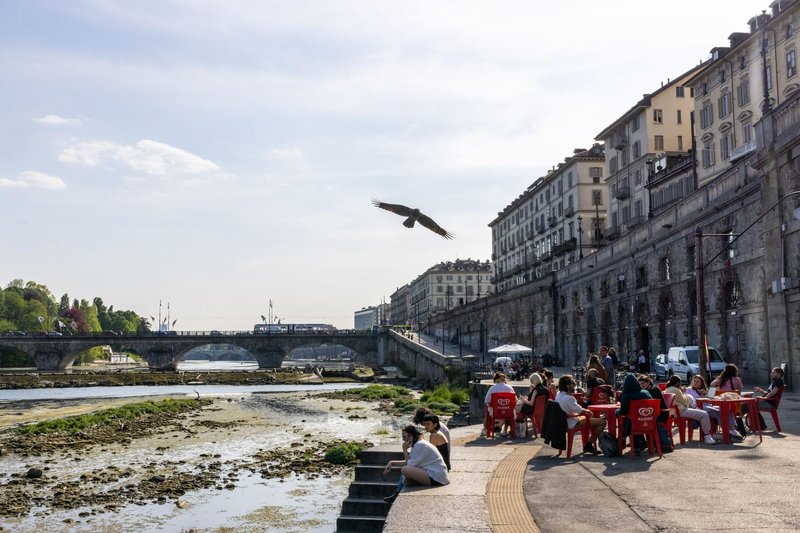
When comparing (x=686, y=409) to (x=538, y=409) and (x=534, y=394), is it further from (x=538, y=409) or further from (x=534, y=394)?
(x=534, y=394)

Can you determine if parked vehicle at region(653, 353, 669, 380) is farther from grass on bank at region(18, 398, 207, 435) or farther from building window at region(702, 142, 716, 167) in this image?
grass on bank at region(18, 398, 207, 435)

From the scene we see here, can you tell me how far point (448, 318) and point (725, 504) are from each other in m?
99.2

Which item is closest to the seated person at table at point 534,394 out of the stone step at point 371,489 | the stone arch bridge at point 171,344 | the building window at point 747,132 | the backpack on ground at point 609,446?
the backpack on ground at point 609,446

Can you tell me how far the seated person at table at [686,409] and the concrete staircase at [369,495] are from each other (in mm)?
5620

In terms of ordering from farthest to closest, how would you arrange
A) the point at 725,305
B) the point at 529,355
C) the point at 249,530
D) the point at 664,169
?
1. the point at 529,355
2. the point at 664,169
3. the point at 725,305
4. the point at 249,530

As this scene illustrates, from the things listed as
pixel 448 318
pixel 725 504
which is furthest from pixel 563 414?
pixel 448 318

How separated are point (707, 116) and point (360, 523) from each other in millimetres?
51206

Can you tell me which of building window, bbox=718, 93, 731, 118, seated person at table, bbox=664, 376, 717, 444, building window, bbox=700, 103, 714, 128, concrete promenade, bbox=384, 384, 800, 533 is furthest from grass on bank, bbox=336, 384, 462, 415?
building window, bbox=700, 103, 714, 128

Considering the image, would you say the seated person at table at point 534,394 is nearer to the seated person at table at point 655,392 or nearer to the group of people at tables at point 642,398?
the group of people at tables at point 642,398

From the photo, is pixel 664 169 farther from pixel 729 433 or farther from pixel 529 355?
pixel 729 433

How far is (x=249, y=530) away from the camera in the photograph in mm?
17297

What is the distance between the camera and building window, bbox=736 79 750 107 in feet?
167

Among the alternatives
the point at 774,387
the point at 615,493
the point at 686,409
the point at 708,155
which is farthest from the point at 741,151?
the point at 615,493

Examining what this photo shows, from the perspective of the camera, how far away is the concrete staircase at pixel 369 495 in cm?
1412
